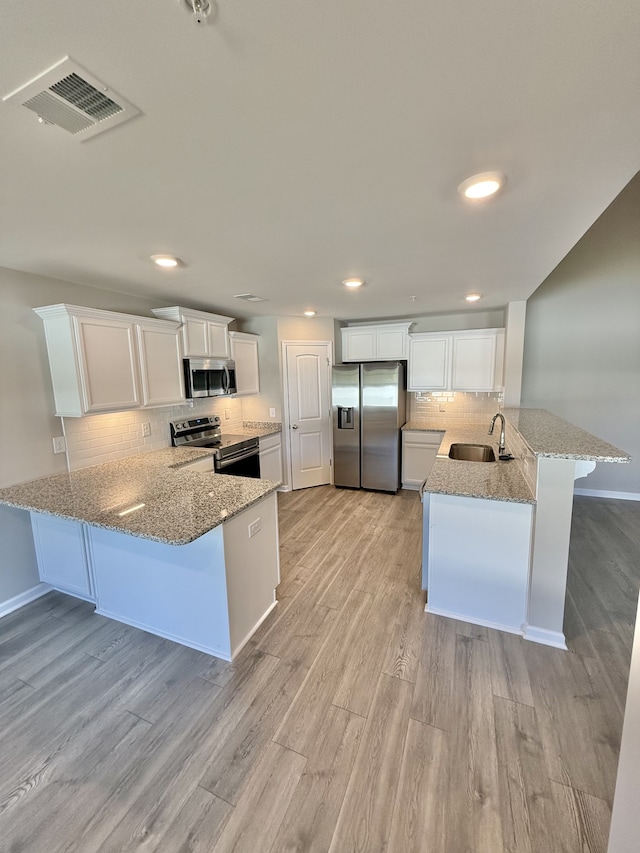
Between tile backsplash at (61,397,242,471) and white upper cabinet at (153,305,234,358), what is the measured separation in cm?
64

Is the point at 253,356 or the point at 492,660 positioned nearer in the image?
the point at 492,660

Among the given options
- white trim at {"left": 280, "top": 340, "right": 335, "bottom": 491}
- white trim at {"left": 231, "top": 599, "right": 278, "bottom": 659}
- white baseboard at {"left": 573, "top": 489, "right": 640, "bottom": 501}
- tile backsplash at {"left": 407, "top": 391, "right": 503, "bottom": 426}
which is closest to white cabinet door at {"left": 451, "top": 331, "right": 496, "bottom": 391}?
tile backsplash at {"left": 407, "top": 391, "right": 503, "bottom": 426}

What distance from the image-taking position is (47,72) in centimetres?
87

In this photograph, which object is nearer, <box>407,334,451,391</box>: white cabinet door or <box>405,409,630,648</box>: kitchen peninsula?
<box>405,409,630,648</box>: kitchen peninsula

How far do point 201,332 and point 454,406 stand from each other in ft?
11.1

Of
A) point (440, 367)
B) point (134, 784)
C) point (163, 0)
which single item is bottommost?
point (134, 784)

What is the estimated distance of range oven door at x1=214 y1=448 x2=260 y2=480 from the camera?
11.5 ft

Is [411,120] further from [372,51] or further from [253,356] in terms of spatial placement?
[253,356]

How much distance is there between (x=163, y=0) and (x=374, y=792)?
2451 mm

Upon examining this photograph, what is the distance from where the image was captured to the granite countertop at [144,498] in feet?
5.58

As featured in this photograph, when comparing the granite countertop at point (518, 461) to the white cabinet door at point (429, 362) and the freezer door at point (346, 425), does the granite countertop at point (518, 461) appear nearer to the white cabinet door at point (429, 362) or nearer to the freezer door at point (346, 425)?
the white cabinet door at point (429, 362)

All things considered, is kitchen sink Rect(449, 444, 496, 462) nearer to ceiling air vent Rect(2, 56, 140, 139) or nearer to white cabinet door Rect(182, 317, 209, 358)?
white cabinet door Rect(182, 317, 209, 358)

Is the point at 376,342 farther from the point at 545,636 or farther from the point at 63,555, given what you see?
the point at 63,555

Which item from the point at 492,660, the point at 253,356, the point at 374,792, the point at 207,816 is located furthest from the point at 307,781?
the point at 253,356
